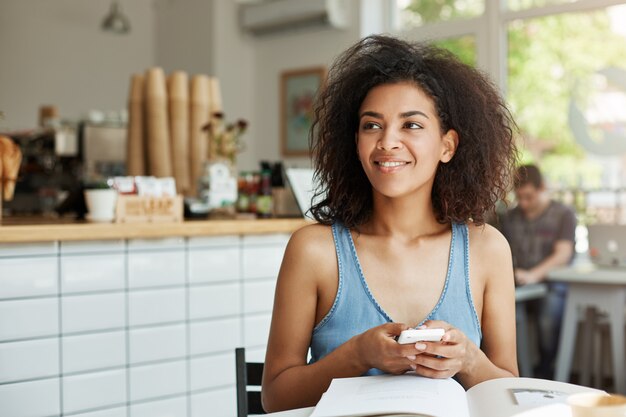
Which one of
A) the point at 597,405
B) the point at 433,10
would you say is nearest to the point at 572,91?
the point at 433,10

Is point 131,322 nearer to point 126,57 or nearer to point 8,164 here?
point 8,164

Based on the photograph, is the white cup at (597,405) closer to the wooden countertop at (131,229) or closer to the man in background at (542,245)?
the wooden countertop at (131,229)

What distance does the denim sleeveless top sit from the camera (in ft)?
5.02

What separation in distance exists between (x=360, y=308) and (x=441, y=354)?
0.31m

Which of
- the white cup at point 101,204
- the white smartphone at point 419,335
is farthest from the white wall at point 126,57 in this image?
the white smartphone at point 419,335

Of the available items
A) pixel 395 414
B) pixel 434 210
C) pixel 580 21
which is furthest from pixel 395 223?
pixel 580 21

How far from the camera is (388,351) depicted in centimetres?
127

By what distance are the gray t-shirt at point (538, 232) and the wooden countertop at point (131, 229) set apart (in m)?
2.30

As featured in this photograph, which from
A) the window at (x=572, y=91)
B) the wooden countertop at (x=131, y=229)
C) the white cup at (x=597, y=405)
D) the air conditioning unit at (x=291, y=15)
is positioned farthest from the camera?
the air conditioning unit at (x=291, y=15)

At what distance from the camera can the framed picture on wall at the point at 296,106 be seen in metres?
6.79

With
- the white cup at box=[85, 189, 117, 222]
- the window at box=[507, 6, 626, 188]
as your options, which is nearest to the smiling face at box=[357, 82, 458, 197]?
the white cup at box=[85, 189, 117, 222]

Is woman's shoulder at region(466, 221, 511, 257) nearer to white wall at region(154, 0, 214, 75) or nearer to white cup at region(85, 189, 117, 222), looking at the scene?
white cup at region(85, 189, 117, 222)

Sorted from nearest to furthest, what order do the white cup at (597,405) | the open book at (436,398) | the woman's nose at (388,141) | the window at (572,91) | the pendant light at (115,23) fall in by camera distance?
the white cup at (597,405), the open book at (436,398), the woman's nose at (388,141), the window at (572,91), the pendant light at (115,23)

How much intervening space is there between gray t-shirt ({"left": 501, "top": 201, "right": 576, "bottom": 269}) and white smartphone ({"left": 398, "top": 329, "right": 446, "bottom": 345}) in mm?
3966
